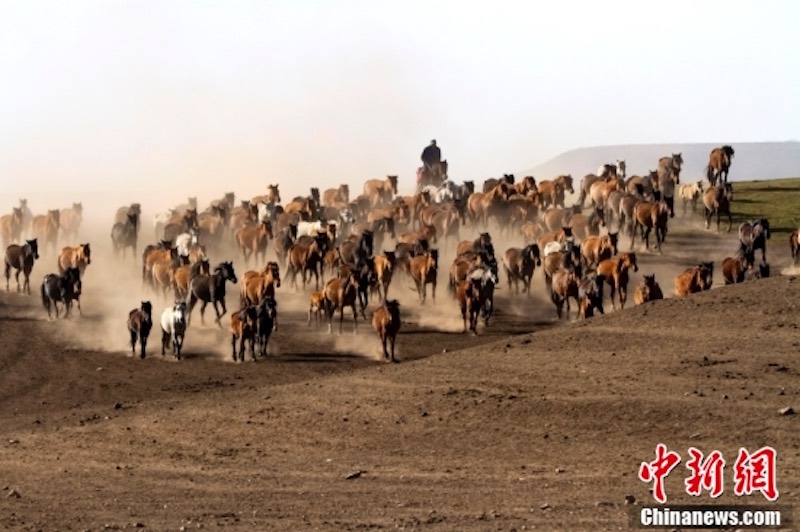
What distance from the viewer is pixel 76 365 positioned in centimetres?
3928

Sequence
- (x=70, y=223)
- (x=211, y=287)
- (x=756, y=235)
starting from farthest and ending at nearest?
(x=70, y=223) < (x=756, y=235) < (x=211, y=287)

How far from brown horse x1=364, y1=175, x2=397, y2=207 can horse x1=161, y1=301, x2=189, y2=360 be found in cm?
2954

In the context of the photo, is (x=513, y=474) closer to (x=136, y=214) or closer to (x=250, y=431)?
(x=250, y=431)

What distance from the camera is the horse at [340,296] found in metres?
43.4

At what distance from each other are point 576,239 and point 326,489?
112ft

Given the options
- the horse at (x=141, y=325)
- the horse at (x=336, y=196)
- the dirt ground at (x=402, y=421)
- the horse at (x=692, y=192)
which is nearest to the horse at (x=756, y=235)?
the dirt ground at (x=402, y=421)

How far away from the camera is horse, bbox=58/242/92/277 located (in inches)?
2074

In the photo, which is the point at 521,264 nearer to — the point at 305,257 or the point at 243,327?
the point at 305,257

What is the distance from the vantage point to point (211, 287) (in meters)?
44.5

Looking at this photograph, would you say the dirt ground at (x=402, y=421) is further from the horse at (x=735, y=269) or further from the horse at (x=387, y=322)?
the horse at (x=735, y=269)

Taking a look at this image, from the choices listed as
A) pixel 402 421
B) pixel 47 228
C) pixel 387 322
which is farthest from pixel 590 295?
pixel 47 228

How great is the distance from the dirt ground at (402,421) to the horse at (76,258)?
910cm

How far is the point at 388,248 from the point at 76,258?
41.3 ft

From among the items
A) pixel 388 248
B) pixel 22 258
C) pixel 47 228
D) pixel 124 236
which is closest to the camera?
pixel 22 258
